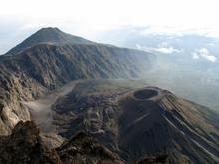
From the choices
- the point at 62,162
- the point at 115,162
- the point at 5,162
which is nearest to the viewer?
the point at 5,162

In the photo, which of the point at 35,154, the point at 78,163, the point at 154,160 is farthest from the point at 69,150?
the point at 154,160

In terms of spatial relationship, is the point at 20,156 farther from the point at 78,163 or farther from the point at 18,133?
the point at 78,163

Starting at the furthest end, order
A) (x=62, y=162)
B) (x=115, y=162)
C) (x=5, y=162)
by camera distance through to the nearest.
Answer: (x=115, y=162) < (x=62, y=162) < (x=5, y=162)

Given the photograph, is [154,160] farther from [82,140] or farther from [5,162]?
[5,162]

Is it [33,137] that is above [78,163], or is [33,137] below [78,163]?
above

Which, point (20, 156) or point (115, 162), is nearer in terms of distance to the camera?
point (20, 156)

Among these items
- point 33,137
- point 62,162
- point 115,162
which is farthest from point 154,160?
point 33,137
